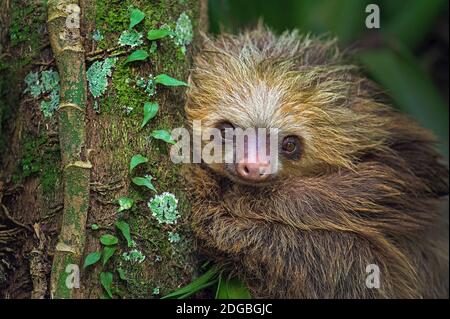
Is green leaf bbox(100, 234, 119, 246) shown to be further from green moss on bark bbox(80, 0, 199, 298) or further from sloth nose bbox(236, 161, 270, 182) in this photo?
sloth nose bbox(236, 161, 270, 182)

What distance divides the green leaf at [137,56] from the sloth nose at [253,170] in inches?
34.5

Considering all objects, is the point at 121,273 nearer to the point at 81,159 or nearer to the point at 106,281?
the point at 106,281

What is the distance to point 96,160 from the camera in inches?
126

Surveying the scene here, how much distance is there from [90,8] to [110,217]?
1.10m

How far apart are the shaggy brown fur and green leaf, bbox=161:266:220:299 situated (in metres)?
0.10

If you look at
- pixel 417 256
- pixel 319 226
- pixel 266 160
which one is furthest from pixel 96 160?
pixel 417 256

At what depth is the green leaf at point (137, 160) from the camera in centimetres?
323

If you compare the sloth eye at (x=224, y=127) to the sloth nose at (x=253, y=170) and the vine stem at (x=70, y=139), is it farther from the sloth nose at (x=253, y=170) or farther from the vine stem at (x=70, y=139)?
the vine stem at (x=70, y=139)

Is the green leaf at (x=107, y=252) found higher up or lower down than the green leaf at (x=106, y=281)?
higher up

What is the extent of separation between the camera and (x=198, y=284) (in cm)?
353

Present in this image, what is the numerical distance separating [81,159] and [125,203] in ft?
1.08

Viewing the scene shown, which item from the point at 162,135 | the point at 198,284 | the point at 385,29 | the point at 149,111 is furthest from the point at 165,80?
the point at 385,29

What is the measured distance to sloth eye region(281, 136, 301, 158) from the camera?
404 centimetres

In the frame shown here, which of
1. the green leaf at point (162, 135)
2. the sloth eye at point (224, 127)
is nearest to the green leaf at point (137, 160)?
the green leaf at point (162, 135)
